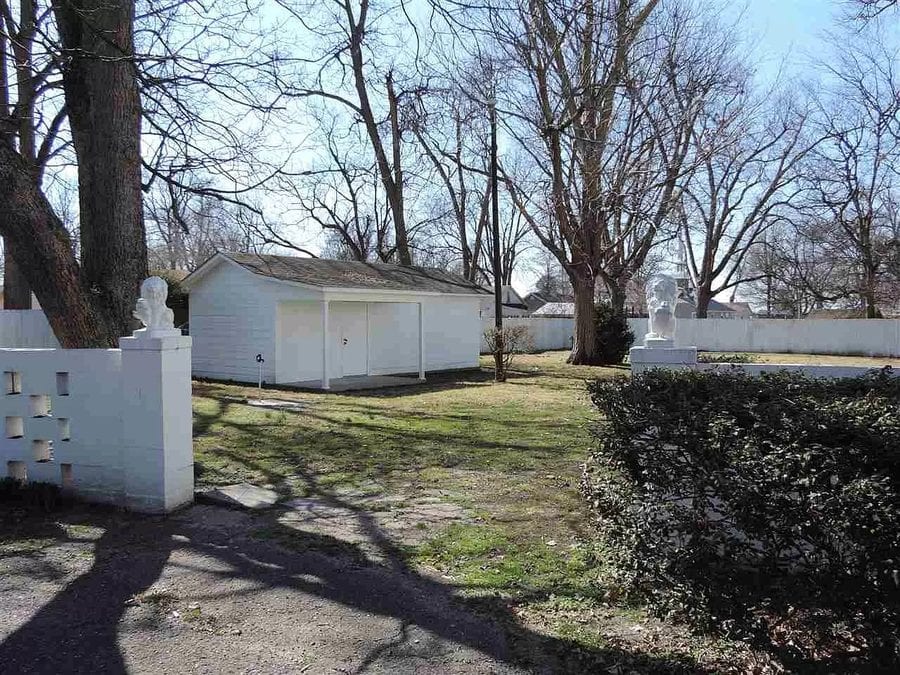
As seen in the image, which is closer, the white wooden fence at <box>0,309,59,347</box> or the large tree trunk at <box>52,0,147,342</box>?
the large tree trunk at <box>52,0,147,342</box>

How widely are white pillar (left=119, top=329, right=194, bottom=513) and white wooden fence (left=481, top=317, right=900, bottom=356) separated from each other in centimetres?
2366

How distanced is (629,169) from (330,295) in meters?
6.86

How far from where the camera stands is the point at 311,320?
1658cm

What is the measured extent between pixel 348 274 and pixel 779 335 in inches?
857

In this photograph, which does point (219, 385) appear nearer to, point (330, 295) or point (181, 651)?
point (330, 295)

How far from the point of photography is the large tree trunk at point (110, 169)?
6375mm

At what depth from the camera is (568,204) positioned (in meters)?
16.3

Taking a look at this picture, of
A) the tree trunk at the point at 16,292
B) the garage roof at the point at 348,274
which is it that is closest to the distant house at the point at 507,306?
the garage roof at the point at 348,274

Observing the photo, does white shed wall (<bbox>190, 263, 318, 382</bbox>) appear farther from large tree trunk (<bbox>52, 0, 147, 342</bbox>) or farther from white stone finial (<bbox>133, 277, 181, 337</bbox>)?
white stone finial (<bbox>133, 277, 181, 337</bbox>)

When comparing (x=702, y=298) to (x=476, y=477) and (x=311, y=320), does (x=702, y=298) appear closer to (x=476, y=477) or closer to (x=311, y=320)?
(x=311, y=320)

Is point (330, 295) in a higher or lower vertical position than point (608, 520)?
higher

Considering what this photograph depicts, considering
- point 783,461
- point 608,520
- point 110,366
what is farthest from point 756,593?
point 110,366

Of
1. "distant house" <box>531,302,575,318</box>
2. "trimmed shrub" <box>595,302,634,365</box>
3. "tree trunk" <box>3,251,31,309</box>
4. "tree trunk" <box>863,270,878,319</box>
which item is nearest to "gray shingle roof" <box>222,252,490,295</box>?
"trimmed shrub" <box>595,302,634,365</box>

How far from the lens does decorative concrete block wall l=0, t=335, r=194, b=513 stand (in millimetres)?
5043
